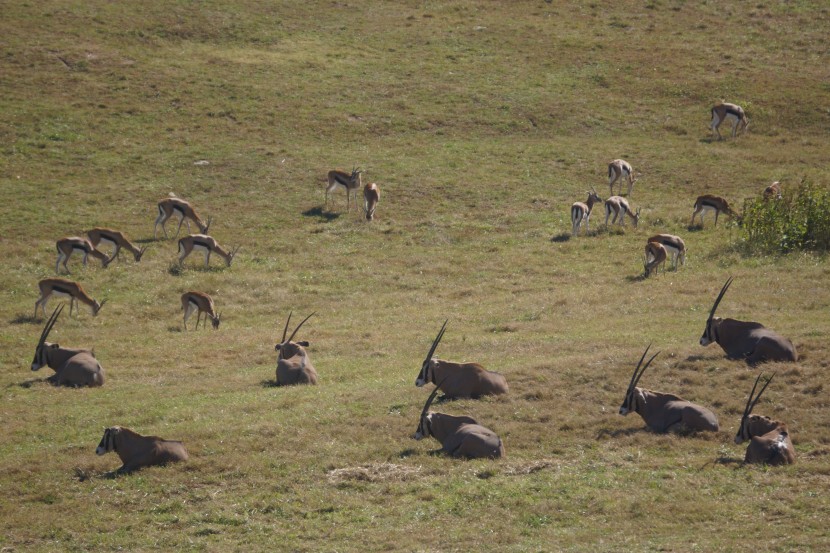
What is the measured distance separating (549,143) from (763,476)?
2830cm

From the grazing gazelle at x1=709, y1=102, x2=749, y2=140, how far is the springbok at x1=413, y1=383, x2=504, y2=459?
96.2ft

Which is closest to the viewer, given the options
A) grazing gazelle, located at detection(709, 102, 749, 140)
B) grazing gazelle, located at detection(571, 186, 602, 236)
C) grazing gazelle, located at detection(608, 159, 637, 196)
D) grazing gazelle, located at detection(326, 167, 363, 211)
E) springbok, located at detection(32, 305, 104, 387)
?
springbok, located at detection(32, 305, 104, 387)

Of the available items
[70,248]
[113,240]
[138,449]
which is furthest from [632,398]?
[113,240]

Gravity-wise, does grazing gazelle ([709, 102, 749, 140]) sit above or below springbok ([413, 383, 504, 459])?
above

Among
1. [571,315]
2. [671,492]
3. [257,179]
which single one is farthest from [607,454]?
[257,179]

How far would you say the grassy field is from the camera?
1465 centimetres

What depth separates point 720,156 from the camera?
134 feet

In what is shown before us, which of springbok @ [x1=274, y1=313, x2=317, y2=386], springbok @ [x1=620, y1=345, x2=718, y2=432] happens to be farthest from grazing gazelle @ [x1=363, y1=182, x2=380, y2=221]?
springbok @ [x1=620, y1=345, x2=718, y2=432]

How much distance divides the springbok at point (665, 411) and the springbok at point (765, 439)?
0.73 meters

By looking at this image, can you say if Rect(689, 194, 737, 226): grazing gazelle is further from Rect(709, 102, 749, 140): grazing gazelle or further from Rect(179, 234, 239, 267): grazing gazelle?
Rect(179, 234, 239, 267): grazing gazelle

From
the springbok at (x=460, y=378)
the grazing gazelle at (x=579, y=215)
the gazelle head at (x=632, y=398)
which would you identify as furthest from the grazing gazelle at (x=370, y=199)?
the gazelle head at (x=632, y=398)

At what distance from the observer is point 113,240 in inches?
1204

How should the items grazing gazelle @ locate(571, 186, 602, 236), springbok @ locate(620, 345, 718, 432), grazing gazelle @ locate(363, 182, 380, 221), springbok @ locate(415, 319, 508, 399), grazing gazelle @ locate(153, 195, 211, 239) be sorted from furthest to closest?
1. grazing gazelle @ locate(363, 182, 380, 221)
2. grazing gazelle @ locate(571, 186, 602, 236)
3. grazing gazelle @ locate(153, 195, 211, 239)
4. springbok @ locate(415, 319, 508, 399)
5. springbok @ locate(620, 345, 718, 432)

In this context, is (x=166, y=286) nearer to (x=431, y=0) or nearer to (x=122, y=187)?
(x=122, y=187)
